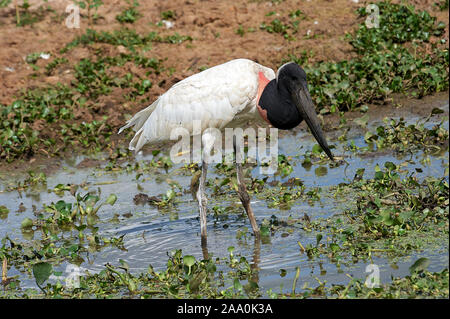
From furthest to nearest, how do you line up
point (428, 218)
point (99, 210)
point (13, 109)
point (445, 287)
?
1. point (13, 109)
2. point (99, 210)
3. point (428, 218)
4. point (445, 287)

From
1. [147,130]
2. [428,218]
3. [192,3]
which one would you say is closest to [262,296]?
[428,218]

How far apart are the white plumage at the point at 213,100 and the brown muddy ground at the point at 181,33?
2705 millimetres

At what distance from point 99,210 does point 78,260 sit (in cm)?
126

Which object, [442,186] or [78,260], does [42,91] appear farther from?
[442,186]

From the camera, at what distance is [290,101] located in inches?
223

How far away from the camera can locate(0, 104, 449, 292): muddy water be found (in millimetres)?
4781

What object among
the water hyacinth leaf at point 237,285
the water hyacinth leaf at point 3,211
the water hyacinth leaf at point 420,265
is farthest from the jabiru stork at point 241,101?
the water hyacinth leaf at point 3,211

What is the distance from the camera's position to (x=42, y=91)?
31.1ft

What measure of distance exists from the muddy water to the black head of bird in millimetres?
758

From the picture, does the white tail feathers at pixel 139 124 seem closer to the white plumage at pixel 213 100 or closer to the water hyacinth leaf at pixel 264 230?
the white plumage at pixel 213 100

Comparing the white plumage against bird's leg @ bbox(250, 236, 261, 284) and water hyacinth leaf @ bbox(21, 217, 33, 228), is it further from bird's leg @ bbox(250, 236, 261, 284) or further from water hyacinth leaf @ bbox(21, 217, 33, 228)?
water hyacinth leaf @ bbox(21, 217, 33, 228)

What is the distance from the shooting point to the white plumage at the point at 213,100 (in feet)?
18.7

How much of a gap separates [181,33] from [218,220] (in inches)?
193

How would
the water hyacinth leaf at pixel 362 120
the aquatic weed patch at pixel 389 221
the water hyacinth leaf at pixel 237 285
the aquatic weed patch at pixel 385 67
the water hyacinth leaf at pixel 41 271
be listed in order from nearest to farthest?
1. the water hyacinth leaf at pixel 237 285
2. the water hyacinth leaf at pixel 41 271
3. the aquatic weed patch at pixel 389 221
4. the water hyacinth leaf at pixel 362 120
5. the aquatic weed patch at pixel 385 67
